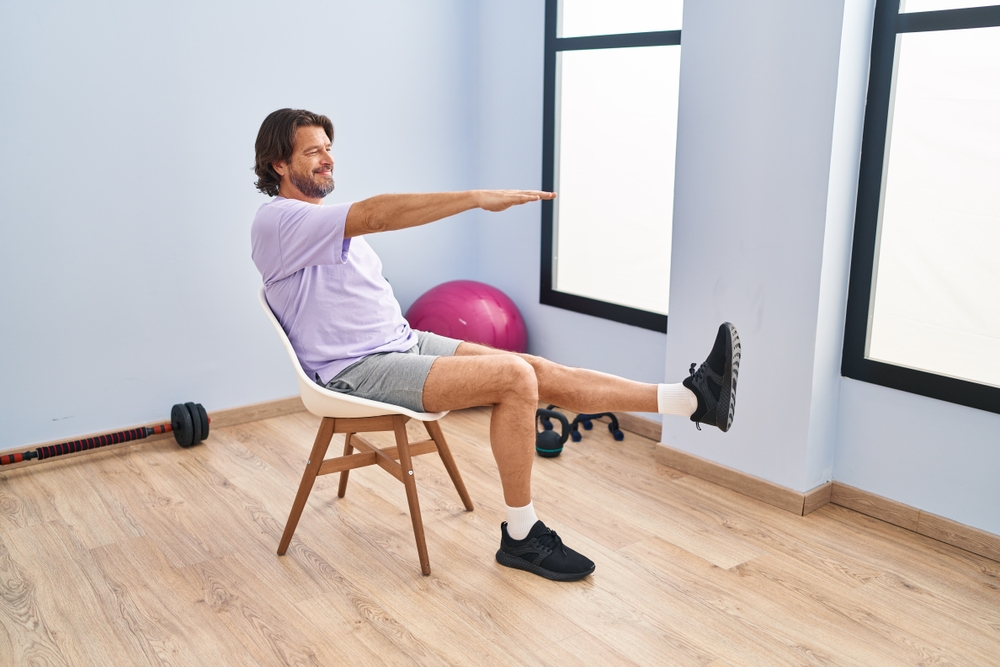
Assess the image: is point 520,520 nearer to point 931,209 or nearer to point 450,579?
point 450,579

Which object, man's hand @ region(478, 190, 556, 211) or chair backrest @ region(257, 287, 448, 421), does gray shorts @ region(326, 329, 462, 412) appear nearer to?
chair backrest @ region(257, 287, 448, 421)

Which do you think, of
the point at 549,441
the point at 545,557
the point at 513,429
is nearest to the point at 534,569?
the point at 545,557

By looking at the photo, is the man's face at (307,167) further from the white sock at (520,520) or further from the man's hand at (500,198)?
the white sock at (520,520)

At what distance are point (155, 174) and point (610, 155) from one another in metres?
1.72

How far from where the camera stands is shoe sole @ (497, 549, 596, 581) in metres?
2.16

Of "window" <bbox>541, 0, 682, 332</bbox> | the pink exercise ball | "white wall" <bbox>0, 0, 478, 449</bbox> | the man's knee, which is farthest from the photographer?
the pink exercise ball

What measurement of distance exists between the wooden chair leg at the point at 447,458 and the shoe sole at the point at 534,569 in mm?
329

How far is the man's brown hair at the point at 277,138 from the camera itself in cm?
226

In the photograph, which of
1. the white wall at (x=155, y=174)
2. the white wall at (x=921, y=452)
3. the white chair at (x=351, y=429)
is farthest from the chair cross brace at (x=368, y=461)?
the white wall at (x=921, y=452)

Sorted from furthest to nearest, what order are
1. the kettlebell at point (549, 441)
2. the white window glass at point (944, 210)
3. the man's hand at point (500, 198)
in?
the kettlebell at point (549, 441)
the white window glass at point (944, 210)
the man's hand at point (500, 198)

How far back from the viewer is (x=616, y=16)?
327 cm

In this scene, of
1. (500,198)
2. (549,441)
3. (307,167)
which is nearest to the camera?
(500,198)

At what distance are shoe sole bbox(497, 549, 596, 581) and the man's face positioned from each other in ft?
3.59

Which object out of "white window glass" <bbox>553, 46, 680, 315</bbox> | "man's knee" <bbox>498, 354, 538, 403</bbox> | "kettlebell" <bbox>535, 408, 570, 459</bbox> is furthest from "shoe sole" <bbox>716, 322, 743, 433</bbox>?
"white window glass" <bbox>553, 46, 680, 315</bbox>
